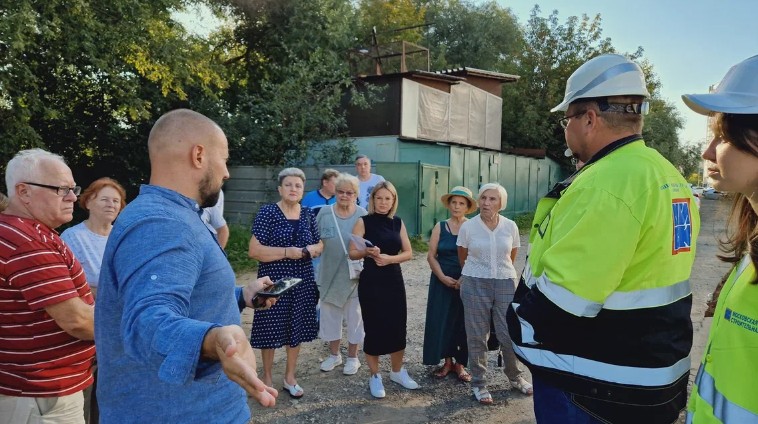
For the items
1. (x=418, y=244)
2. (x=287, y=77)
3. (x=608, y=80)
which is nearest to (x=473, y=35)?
(x=287, y=77)

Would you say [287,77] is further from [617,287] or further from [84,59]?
[617,287]

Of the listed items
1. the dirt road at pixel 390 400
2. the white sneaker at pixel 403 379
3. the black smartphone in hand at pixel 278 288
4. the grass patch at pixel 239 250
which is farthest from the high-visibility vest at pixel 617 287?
the grass patch at pixel 239 250

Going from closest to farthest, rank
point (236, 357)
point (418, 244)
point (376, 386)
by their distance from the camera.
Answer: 1. point (236, 357)
2. point (376, 386)
3. point (418, 244)

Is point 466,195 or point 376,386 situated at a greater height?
point 466,195

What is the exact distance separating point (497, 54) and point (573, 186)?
31.8m

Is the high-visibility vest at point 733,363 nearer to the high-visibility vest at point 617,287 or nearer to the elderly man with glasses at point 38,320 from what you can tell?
the high-visibility vest at point 617,287

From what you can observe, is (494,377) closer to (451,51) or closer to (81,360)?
(81,360)

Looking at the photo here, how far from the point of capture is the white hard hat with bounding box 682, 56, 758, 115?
137 cm

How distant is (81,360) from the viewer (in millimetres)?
2416

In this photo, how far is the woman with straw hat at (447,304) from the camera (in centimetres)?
482

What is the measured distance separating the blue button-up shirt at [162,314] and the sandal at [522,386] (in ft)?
10.8

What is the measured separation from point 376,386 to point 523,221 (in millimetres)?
15711

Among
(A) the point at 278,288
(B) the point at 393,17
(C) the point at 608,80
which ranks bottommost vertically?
(A) the point at 278,288

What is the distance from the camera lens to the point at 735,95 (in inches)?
55.3
